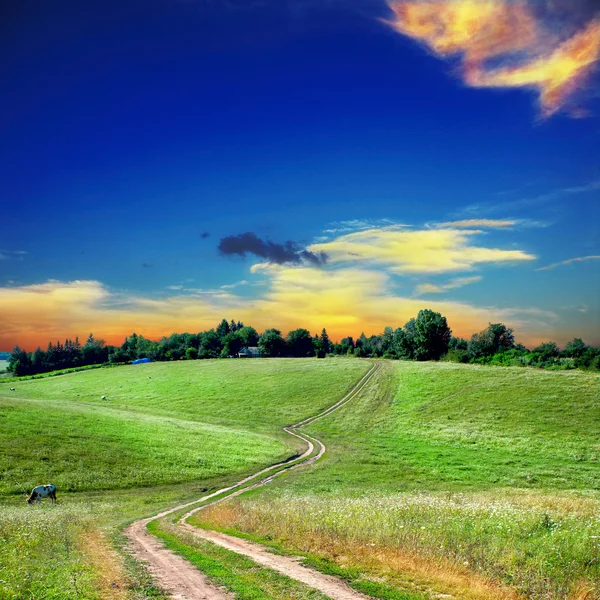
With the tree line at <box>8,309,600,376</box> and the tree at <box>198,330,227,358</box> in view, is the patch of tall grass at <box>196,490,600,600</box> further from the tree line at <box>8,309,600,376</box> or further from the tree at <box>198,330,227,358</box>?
the tree at <box>198,330,227,358</box>

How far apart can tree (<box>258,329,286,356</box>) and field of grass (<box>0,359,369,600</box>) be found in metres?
66.2

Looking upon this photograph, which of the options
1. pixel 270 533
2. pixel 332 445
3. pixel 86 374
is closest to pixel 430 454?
pixel 332 445

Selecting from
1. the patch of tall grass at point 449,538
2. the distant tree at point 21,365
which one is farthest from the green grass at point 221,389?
the distant tree at point 21,365

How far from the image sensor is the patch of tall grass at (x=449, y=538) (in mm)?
13086

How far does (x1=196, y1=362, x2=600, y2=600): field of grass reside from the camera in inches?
541

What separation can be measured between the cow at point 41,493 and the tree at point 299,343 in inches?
6197

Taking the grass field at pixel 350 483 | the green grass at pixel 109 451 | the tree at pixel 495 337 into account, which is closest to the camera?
the grass field at pixel 350 483

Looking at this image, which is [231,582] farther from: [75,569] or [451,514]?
[451,514]

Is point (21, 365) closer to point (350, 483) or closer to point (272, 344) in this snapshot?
point (272, 344)

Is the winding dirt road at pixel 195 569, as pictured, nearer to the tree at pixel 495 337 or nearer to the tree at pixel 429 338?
the tree at pixel 429 338

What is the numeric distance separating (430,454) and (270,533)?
35402 millimetres

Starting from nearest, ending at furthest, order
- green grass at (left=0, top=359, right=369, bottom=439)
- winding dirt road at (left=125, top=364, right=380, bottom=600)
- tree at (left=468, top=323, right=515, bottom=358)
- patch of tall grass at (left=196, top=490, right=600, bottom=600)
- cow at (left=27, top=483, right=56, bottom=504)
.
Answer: winding dirt road at (left=125, top=364, right=380, bottom=600) < patch of tall grass at (left=196, top=490, right=600, bottom=600) < cow at (left=27, top=483, right=56, bottom=504) < green grass at (left=0, top=359, right=369, bottom=439) < tree at (left=468, top=323, right=515, bottom=358)

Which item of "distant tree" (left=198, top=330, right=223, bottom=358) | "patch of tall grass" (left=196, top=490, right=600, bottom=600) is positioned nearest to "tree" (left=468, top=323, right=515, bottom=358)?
"distant tree" (left=198, top=330, right=223, bottom=358)

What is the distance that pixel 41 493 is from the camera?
29.9m
